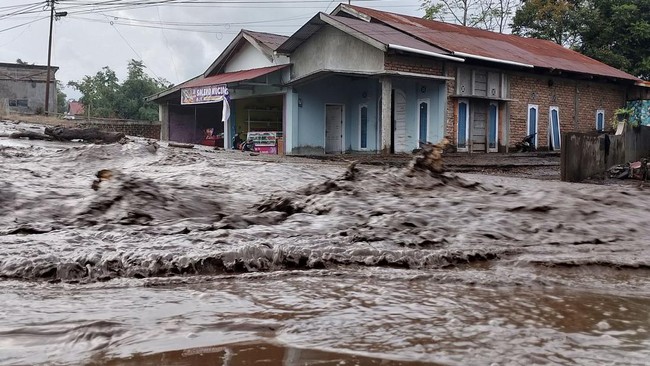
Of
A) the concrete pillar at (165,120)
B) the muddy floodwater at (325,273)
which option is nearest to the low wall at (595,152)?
the muddy floodwater at (325,273)

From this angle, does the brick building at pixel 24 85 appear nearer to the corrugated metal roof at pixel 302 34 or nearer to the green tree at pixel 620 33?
the corrugated metal roof at pixel 302 34

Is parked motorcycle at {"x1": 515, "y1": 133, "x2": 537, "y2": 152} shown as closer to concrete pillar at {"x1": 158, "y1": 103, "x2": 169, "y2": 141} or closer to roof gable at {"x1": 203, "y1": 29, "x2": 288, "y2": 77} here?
roof gable at {"x1": 203, "y1": 29, "x2": 288, "y2": 77}

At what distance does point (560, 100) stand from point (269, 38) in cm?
1051

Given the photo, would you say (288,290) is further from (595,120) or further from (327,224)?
(595,120)

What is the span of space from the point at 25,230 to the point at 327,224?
2.00m

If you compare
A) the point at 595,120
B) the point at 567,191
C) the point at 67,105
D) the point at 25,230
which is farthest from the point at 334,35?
the point at 67,105

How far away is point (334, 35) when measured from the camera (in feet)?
55.3

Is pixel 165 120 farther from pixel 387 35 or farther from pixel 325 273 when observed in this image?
pixel 325 273

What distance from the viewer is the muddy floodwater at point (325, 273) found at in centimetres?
188

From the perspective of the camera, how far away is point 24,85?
36719 mm

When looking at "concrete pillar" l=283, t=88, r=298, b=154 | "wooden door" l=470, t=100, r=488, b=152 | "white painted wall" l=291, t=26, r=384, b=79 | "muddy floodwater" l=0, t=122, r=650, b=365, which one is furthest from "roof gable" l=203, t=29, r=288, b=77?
"muddy floodwater" l=0, t=122, r=650, b=365

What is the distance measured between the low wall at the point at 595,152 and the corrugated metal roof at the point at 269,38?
38.6 feet

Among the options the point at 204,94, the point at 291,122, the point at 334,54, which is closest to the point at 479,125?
the point at 334,54

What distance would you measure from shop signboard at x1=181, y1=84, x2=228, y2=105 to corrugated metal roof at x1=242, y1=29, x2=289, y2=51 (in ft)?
7.35
